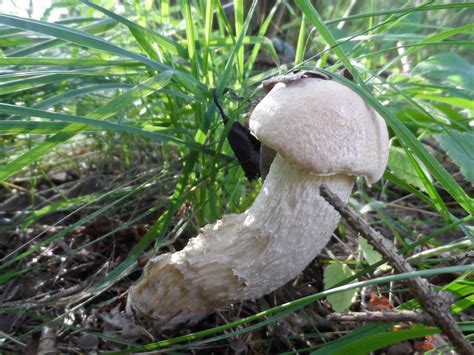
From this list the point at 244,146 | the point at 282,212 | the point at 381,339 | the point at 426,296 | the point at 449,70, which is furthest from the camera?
the point at 449,70

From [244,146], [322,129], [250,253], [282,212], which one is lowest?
[250,253]

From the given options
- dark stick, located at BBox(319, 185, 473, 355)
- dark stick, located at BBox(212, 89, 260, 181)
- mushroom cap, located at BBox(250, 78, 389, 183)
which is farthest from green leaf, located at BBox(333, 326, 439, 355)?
dark stick, located at BBox(212, 89, 260, 181)

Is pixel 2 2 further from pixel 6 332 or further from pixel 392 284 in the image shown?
pixel 392 284

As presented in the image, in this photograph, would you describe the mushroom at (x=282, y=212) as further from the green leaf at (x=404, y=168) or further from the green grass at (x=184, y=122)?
the green leaf at (x=404, y=168)

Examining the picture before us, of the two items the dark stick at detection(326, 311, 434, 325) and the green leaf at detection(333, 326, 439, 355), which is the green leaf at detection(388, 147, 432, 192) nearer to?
the green leaf at detection(333, 326, 439, 355)

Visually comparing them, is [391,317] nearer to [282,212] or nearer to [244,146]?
[282,212]

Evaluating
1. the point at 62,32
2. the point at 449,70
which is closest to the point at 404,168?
the point at 449,70

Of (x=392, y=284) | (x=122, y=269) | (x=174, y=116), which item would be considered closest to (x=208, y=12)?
(x=174, y=116)
